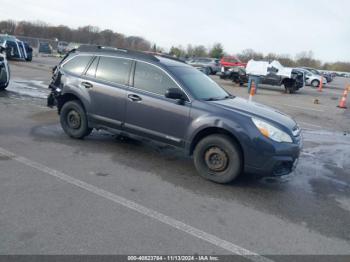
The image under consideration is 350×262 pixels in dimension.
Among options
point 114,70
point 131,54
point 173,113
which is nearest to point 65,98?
point 114,70

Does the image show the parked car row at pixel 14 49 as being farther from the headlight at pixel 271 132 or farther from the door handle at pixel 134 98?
the headlight at pixel 271 132

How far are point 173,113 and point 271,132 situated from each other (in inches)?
59.2

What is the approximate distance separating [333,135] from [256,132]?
6111 mm

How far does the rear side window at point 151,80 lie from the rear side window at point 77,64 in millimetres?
1232

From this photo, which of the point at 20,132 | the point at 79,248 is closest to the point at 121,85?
the point at 20,132

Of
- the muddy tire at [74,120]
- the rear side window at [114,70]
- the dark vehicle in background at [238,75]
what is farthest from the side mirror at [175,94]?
the dark vehicle in background at [238,75]

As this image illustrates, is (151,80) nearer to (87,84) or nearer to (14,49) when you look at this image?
(87,84)

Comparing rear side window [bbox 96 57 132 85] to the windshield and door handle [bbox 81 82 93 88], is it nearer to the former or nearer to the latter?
door handle [bbox 81 82 93 88]

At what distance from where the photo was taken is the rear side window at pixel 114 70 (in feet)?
19.2

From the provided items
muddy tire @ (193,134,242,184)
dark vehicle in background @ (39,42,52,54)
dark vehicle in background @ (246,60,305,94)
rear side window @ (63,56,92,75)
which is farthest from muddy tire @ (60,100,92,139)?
dark vehicle in background @ (39,42,52,54)

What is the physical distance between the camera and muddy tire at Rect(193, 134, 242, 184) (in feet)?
15.8

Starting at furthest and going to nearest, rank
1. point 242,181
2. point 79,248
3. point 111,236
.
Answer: point 242,181 < point 111,236 < point 79,248

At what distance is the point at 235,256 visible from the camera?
3.17 metres

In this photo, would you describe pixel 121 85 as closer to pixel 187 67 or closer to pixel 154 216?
pixel 187 67
